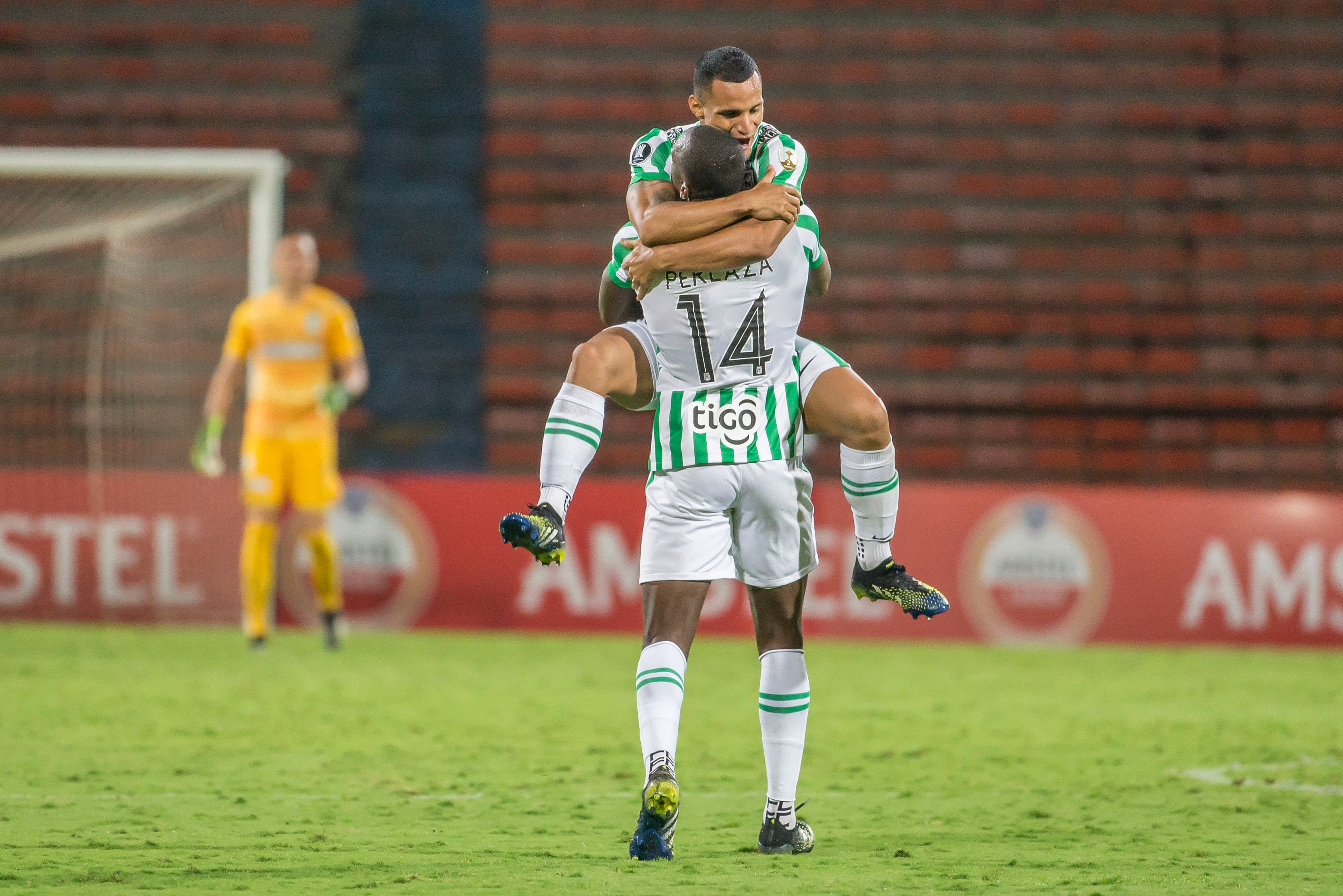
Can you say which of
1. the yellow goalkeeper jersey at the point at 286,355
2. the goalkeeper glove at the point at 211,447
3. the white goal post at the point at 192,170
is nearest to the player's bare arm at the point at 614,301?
the yellow goalkeeper jersey at the point at 286,355

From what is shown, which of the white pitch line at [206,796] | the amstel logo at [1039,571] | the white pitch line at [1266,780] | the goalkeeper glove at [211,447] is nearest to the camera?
the white pitch line at [206,796]

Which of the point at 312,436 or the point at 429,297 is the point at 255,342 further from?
the point at 429,297

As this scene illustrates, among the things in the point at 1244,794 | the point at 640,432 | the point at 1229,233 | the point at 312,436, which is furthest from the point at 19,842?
the point at 1229,233

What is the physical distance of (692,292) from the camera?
3650mm

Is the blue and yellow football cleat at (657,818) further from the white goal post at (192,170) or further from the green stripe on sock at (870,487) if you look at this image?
the white goal post at (192,170)

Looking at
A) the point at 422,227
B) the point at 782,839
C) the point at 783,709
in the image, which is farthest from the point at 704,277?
the point at 422,227

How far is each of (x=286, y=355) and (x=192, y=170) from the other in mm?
1251

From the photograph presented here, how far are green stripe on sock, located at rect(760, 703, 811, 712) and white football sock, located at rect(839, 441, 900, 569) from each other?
1.18 feet

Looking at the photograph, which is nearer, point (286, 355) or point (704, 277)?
point (704, 277)

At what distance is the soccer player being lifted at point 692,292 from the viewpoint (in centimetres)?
355

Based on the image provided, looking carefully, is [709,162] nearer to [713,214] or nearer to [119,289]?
[713,214]

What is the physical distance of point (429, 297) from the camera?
39.3 ft

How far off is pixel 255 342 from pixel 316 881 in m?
5.72

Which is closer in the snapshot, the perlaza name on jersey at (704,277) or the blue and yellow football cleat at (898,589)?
the perlaza name on jersey at (704,277)
